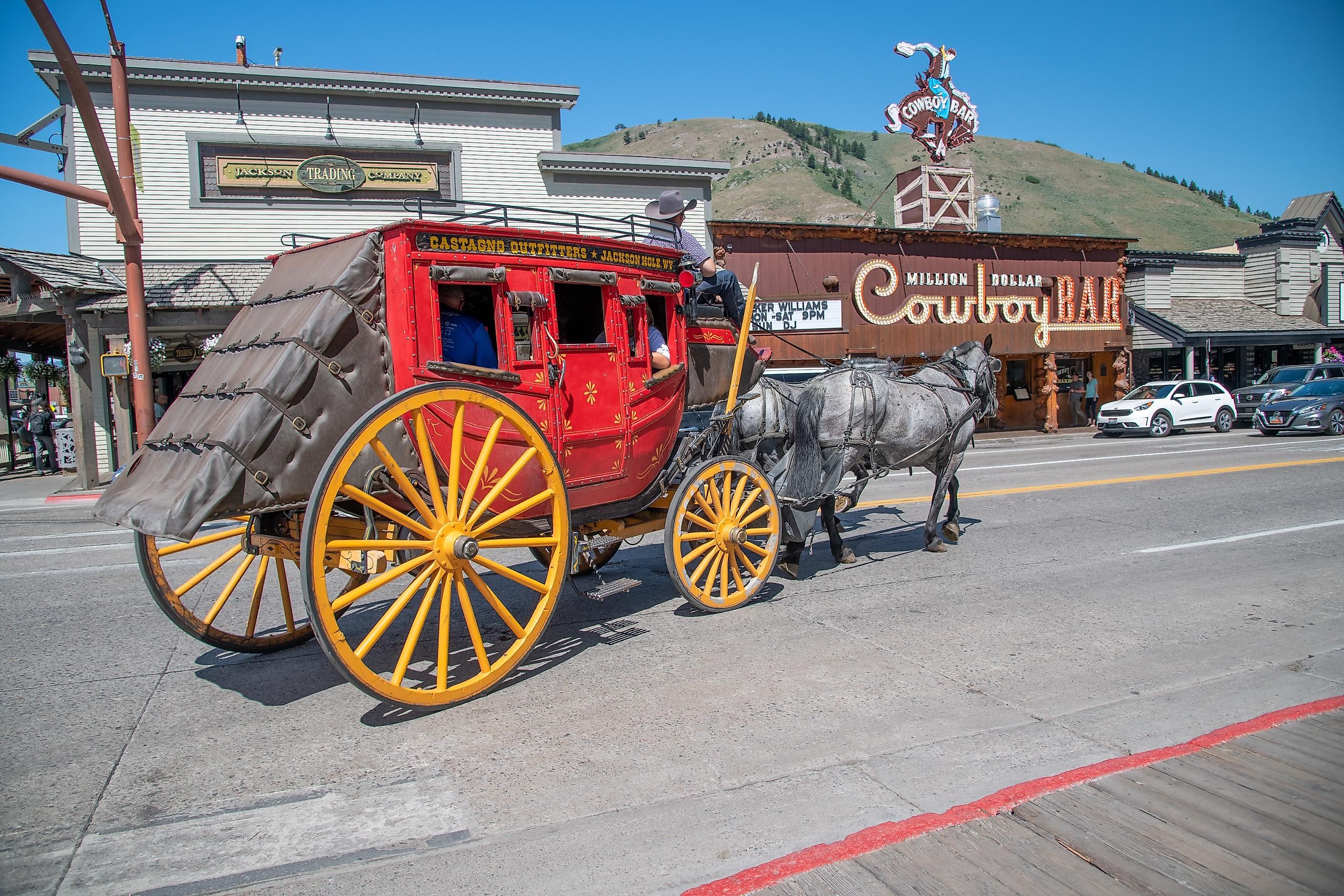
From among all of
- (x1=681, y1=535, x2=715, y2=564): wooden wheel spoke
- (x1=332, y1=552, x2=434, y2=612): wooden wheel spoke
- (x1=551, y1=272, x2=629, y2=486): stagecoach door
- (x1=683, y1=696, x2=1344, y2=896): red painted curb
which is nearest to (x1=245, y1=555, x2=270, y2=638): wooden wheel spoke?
(x1=332, y1=552, x2=434, y2=612): wooden wheel spoke

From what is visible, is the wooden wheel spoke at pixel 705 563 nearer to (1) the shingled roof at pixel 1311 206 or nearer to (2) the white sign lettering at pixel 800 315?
(2) the white sign lettering at pixel 800 315

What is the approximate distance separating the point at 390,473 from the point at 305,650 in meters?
2.06

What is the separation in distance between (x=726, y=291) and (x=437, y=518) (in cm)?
361

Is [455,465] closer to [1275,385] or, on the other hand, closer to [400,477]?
[400,477]

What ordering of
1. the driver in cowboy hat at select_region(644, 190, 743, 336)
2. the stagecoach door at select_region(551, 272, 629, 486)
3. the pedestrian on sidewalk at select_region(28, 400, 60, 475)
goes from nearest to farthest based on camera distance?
the stagecoach door at select_region(551, 272, 629, 486), the driver in cowboy hat at select_region(644, 190, 743, 336), the pedestrian on sidewalk at select_region(28, 400, 60, 475)

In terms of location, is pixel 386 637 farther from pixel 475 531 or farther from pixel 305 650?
pixel 475 531

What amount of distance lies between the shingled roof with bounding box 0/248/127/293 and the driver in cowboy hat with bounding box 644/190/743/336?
1453cm

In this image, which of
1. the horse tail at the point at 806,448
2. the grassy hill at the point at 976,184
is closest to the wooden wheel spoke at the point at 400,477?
the horse tail at the point at 806,448

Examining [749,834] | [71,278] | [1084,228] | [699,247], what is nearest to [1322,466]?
[699,247]

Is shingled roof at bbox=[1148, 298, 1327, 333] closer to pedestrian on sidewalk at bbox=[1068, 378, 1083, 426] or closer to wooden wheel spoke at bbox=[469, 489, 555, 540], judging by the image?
pedestrian on sidewalk at bbox=[1068, 378, 1083, 426]

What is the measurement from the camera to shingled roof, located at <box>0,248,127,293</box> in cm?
1597

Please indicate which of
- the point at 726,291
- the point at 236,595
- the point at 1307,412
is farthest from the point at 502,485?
the point at 1307,412

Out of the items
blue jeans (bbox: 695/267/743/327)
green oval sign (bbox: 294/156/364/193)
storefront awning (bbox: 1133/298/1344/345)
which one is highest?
green oval sign (bbox: 294/156/364/193)

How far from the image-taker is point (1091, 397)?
29.5 m
